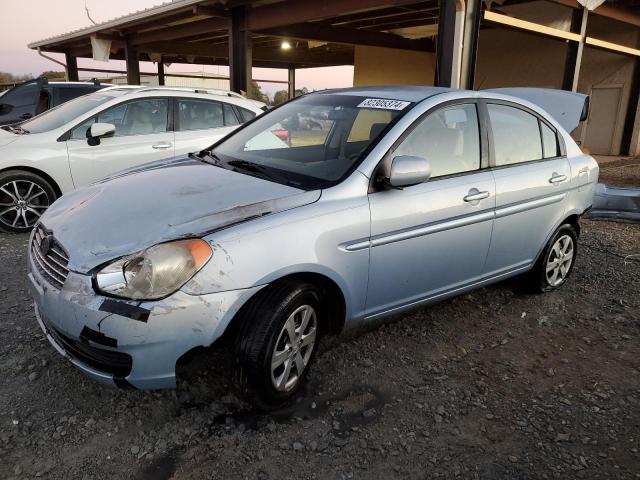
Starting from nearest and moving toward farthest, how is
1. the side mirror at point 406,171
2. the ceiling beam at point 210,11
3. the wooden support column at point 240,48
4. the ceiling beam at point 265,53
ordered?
the side mirror at point 406,171 → the ceiling beam at point 210,11 → the wooden support column at point 240,48 → the ceiling beam at point 265,53

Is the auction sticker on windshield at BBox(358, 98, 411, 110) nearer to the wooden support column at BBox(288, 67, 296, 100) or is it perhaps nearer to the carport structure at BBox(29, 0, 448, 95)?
the carport structure at BBox(29, 0, 448, 95)

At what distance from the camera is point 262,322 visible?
8.07 ft

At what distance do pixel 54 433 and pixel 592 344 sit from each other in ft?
11.1

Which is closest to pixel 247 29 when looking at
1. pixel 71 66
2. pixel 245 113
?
pixel 245 113

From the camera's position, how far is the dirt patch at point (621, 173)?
963 centimetres

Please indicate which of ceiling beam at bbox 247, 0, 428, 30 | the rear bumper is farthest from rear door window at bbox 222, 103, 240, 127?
the rear bumper

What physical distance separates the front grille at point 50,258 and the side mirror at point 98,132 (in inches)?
126

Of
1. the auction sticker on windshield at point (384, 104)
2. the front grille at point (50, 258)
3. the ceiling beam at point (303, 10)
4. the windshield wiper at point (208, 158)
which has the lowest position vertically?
the front grille at point (50, 258)

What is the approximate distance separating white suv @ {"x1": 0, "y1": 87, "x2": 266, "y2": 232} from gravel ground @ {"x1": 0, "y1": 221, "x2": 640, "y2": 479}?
237 centimetres

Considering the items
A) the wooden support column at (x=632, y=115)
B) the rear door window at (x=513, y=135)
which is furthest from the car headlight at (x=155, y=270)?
the wooden support column at (x=632, y=115)

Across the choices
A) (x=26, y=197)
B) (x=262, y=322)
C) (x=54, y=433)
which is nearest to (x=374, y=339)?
(x=262, y=322)

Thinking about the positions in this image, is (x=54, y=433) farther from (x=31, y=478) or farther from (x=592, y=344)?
(x=592, y=344)

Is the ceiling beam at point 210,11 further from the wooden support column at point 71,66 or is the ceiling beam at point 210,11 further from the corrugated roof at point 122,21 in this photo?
the wooden support column at point 71,66

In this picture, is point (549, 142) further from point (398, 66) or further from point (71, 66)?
point (71, 66)
